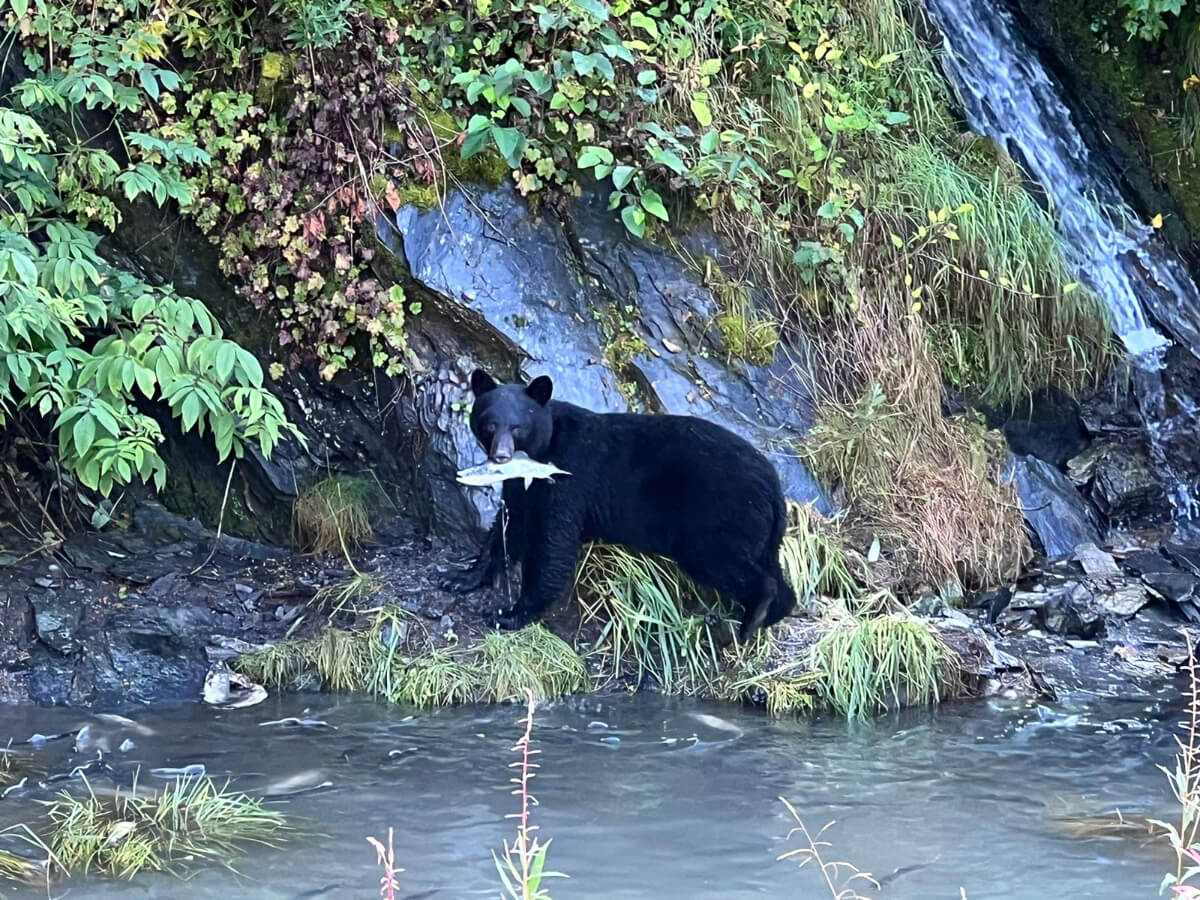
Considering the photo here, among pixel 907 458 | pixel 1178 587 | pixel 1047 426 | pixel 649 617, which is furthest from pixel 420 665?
pixel 1047 426

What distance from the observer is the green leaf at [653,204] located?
24.3 feet

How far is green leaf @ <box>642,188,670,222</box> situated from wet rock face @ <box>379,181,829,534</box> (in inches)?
11.2

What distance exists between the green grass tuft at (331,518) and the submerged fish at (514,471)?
46.6 inches

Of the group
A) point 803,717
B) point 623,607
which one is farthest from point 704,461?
point 803,717

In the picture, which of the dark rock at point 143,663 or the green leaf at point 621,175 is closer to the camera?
the dark rock at point 143,663

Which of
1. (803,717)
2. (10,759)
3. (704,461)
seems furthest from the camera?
(704,461)

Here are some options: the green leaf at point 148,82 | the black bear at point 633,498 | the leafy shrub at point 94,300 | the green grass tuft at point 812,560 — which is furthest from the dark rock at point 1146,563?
the green leaf at point 148,82

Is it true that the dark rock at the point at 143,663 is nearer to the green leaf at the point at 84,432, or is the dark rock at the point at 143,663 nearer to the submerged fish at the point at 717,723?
the green leaf at the point at 84,432

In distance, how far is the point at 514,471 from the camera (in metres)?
6.23

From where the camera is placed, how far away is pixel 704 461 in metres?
6.27

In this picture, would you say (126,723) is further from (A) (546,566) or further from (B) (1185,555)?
(B) (1185,555)

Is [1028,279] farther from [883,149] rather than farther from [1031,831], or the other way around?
[1031,831]

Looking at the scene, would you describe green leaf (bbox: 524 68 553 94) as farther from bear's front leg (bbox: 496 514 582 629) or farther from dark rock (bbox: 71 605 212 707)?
dark rock (bbox: 71 605 212 707)

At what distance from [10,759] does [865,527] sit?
13.8 feet
